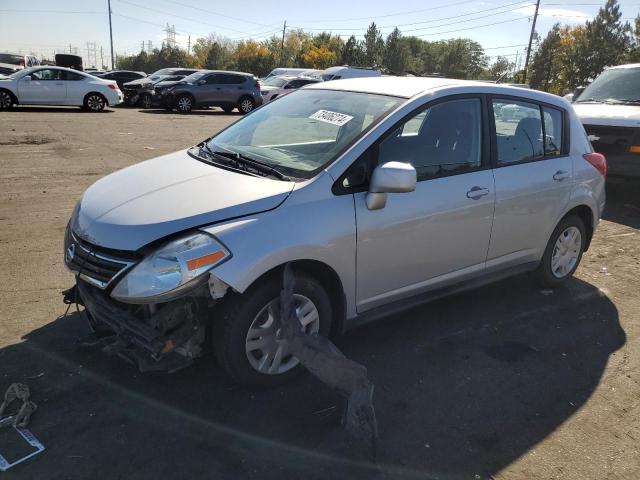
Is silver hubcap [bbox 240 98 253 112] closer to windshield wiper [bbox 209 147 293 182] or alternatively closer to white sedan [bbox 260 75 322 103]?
white sedan [bbox 260 75 322 103]

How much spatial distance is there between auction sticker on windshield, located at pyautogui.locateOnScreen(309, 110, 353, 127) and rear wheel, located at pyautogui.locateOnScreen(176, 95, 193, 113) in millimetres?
19281

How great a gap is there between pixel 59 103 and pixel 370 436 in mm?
19403

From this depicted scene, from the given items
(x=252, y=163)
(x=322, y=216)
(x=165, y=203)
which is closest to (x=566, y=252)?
(x=322, y=216)

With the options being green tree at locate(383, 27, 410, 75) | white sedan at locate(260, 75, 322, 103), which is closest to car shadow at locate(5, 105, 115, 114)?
white sedan at locate(260, 75, 322, 103)

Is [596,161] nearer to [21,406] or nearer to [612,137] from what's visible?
[612,137]

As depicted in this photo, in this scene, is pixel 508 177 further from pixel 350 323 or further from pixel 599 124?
pixel 599 124

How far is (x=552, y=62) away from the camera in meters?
65.9

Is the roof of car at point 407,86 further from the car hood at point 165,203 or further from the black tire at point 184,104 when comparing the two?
the black tire at point 184,104

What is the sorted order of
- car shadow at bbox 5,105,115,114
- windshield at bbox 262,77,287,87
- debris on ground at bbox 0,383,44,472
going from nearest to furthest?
debris on ground at bbox 0,383,44,472, car shadow at bbox 5,105,115,114, windshield at bbox 262,77,287,87

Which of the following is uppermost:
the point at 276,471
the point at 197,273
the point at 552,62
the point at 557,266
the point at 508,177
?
the point at 552,62

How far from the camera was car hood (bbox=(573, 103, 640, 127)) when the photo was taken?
7.77 m

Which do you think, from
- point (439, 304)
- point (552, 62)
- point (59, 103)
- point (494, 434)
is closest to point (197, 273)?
point (494, 434)

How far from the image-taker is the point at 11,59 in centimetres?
3145

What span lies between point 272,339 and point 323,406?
0.49 meters
